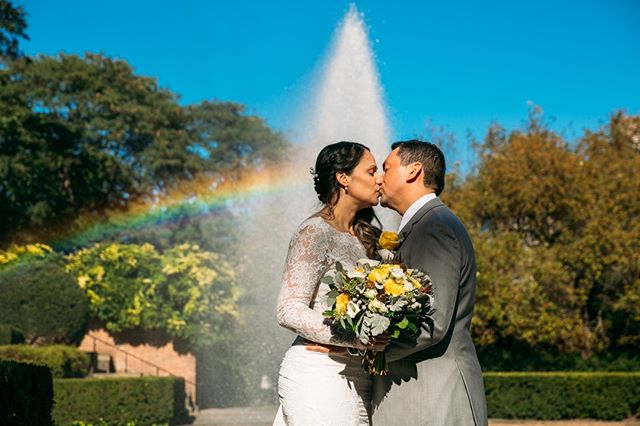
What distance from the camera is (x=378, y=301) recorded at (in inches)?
137

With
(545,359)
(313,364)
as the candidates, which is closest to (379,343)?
(313,364)

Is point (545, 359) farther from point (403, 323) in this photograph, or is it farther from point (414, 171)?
point (403, 323)

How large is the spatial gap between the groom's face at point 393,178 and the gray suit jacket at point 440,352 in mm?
238

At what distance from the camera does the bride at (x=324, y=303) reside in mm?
3957

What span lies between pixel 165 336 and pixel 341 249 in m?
23.2

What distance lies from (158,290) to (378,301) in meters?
24.1

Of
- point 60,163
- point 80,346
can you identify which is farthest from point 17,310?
point 60,163

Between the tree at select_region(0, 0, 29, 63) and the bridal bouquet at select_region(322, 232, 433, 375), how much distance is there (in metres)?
28.1

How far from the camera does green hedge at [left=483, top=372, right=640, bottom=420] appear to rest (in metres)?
18.8

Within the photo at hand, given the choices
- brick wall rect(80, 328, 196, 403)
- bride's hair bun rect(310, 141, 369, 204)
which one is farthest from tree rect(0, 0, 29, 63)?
bride's hair bun rect(310, 141, 369, 204)

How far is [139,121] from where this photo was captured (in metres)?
36.9

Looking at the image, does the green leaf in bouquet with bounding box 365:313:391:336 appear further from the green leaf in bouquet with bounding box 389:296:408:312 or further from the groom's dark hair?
the groom's dark hair

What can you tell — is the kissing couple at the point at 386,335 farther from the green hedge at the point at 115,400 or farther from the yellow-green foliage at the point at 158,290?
the yellow-green foliage at the point at 158,290

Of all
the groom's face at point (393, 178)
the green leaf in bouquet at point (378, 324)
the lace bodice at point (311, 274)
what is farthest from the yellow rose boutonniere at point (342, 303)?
the groom's face at point (393, 178)
